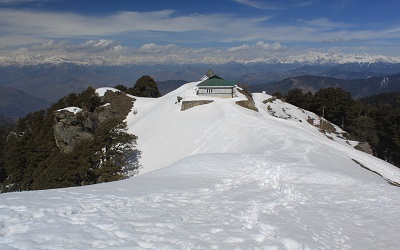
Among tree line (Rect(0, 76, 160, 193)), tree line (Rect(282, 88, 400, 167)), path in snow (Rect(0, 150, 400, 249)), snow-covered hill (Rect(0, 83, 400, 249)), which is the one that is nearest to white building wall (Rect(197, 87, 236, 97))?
tree line (Rect(0, 76, 160, 193))

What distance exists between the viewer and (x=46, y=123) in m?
57.4

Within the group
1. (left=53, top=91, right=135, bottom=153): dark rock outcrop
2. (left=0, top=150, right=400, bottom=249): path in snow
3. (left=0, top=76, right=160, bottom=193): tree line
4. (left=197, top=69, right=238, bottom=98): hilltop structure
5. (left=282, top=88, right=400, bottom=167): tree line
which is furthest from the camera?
(left=282, top=88, right=400, bottom=167): tree line

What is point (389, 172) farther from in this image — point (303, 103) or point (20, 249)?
point (303, 103)

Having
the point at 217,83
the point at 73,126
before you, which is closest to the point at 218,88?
the point at 217,83

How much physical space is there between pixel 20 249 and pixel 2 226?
58.9 inches

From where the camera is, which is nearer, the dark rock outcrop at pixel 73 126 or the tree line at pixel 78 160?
the tree line at pixel 78 160

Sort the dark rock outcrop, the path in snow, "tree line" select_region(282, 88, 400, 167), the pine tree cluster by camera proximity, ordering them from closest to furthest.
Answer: the path in snow, the pine tree cluster, the dark rock outcrop, "tree line" select_region(282, 88, 400, 167)

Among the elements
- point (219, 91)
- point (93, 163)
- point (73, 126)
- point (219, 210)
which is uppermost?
point (219, 91)

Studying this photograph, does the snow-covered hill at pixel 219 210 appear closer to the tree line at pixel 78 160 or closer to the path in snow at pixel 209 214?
the path in snow at pixel 209 214

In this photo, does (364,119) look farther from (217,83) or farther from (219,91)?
(217,83)

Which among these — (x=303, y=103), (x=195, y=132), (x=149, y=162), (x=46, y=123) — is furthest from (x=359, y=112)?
(x=46, y=123)

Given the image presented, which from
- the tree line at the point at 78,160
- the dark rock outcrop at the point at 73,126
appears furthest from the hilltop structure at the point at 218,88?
the tree line at the point at 78,160

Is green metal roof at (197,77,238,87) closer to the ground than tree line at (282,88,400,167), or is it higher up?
higher up

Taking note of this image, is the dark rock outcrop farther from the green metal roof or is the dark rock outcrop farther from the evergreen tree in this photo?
the evergreen tree
